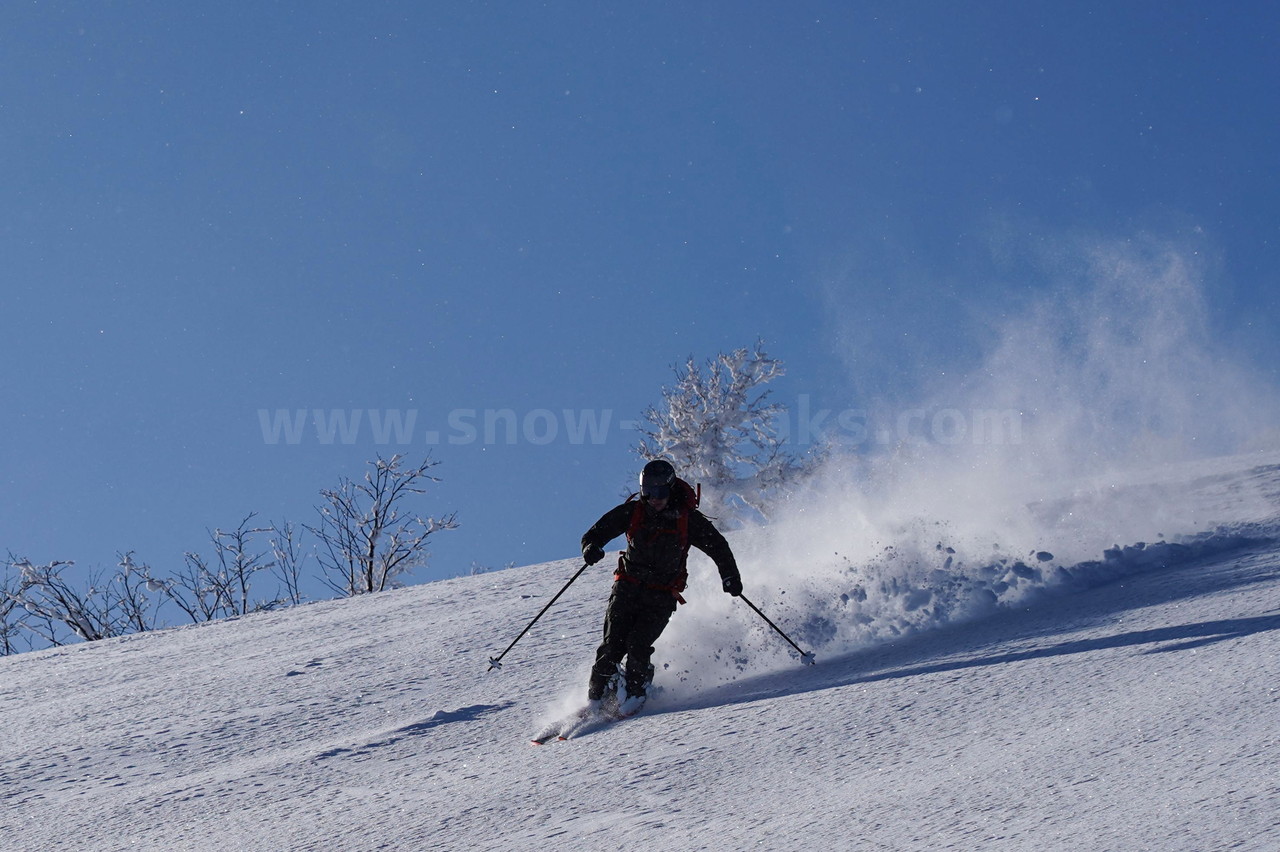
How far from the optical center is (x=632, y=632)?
18.6 ft

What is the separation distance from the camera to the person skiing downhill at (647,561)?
5.62 meters

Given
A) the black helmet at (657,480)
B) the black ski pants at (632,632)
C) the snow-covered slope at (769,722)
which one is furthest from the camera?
the black helmet at (657,480)

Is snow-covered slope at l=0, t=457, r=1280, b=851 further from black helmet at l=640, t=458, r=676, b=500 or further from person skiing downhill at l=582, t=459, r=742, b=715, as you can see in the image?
black helmet at l=640, t=458, r=676, b=500

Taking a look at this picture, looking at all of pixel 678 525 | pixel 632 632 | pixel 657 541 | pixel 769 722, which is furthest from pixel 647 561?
pixel 769 722

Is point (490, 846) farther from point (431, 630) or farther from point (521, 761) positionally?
point (431, 630)

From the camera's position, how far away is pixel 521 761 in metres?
4.64

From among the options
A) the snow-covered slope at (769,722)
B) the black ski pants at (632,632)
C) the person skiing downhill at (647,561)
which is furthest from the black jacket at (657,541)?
the snow-covered slope at (769,722)

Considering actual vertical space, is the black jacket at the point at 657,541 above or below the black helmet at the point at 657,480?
below

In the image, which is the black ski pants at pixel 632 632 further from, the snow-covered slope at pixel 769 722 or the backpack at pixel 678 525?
the snow-covered slope at pixel 769 722

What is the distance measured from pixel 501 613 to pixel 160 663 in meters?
3.12

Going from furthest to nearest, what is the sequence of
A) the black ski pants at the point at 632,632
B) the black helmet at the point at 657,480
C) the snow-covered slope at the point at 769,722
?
1. the black helmet at the point at 657,480
2. the black ski pants at the point at 632,632
3. the snow-covered slope at the point at 769,722

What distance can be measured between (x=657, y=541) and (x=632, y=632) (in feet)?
1.90

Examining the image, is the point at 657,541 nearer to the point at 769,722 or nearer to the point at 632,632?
the point at 632,632

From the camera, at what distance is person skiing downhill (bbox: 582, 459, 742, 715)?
18.4 feet
